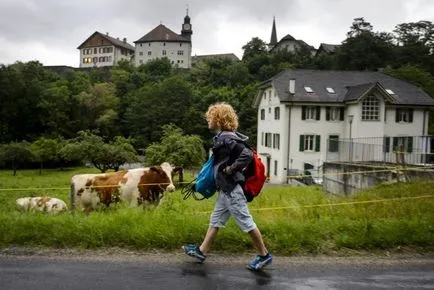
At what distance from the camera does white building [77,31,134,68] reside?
166250 millimetres

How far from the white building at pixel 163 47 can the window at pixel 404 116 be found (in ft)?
373

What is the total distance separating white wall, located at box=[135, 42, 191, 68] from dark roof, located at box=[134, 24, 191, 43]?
3.45ft

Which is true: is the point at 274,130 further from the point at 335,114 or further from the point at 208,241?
the point at 208,241

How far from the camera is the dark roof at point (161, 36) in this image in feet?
515

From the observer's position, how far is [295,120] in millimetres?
47750

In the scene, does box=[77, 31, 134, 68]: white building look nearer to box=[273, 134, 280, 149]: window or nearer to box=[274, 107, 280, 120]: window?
box=[274, 107, 280, 120]: window

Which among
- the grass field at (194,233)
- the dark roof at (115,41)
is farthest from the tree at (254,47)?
the grass field at (194,233)

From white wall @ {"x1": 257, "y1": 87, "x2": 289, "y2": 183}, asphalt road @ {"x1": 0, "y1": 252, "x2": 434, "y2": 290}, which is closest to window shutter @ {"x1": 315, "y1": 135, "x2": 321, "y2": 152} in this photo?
white wall @ {"x1": 257, "y1": 87, "x2": 289, "y2": 183}

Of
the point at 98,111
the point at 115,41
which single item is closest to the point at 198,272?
the point at 98,111

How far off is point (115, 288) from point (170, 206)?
11.4 feet

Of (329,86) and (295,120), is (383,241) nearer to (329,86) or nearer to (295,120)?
(295,120)

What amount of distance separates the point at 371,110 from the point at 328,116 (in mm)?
4152

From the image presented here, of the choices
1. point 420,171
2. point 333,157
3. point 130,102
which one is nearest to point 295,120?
point 333,157

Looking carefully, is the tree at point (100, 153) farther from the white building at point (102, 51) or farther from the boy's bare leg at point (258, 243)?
the white building at point (102, 51)
